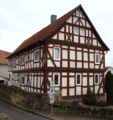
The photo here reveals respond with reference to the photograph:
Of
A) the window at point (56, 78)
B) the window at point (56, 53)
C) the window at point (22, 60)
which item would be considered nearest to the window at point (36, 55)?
the window at point (56, 53)

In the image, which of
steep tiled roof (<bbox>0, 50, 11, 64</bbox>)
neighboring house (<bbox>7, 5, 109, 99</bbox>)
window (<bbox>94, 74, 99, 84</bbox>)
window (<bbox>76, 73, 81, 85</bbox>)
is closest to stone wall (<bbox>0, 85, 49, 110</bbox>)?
neighboring house (<bbox>7, 5, 109, 99</bbox>)

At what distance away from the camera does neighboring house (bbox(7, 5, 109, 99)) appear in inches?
539

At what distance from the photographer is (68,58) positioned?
48.1 feet

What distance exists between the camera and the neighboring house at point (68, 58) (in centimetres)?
1369

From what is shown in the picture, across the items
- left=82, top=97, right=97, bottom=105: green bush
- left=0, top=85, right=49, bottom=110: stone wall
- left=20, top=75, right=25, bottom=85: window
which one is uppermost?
left=20, top=75, right=25, bottom=85: window

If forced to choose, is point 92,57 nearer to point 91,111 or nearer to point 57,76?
point 57,76

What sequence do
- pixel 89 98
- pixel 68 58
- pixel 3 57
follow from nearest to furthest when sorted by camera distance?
pixel 89 98 → pixel 68 58 → pixel 3 57

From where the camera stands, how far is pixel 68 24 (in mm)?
15008

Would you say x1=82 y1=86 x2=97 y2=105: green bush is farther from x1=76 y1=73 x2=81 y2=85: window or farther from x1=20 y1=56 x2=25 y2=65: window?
x1=20 y1=56 x2=25 y2=65: window

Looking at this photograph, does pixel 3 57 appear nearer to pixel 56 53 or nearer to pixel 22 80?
pixel 22 80

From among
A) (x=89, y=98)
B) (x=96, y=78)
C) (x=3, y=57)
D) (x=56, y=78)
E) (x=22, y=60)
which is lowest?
(x=89, y=98)

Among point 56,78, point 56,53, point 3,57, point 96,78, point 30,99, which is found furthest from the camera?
point 3,57

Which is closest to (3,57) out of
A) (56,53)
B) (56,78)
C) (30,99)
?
(56,53)

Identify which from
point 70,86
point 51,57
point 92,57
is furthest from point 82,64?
point 51,57
